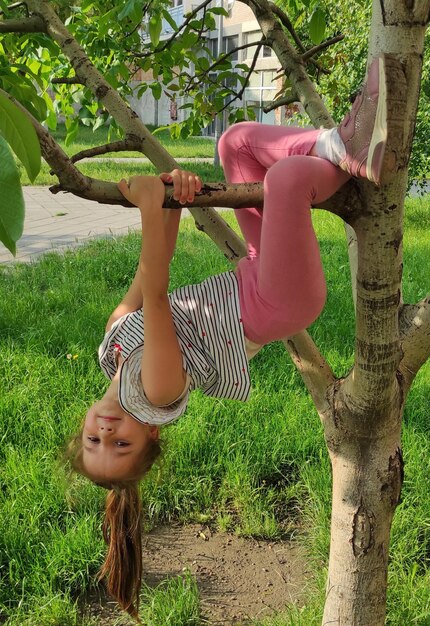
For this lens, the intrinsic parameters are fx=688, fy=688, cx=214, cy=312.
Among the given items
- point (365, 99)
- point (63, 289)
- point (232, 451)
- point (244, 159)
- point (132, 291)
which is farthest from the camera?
point (63, 289)

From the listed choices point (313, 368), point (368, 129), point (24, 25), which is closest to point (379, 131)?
point (368, 129)

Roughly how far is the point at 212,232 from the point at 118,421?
54 centimetres

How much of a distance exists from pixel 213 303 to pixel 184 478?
1.30 meters

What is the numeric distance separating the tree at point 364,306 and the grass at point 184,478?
1.98 feet

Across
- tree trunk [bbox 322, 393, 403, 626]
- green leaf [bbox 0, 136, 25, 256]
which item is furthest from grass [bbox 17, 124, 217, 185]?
green leaf [bbox 0, 136, 25, 256]

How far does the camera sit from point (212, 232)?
70.6 inches

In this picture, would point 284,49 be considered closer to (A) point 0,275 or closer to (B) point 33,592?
(B) point 33,592

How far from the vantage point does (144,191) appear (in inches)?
42.2

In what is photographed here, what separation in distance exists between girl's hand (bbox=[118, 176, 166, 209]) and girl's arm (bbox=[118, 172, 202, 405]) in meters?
0.03

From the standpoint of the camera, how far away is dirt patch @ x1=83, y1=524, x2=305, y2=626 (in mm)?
2195

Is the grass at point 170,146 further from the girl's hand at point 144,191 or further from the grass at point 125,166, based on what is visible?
the girl's hand at point 144,191

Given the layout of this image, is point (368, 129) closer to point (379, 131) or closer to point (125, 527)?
point (379, 131)

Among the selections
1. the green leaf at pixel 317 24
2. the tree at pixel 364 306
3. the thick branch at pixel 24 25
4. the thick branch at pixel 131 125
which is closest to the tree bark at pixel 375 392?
the tree at pixel 364 306

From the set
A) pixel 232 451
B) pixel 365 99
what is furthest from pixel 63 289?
pixel 365 99
